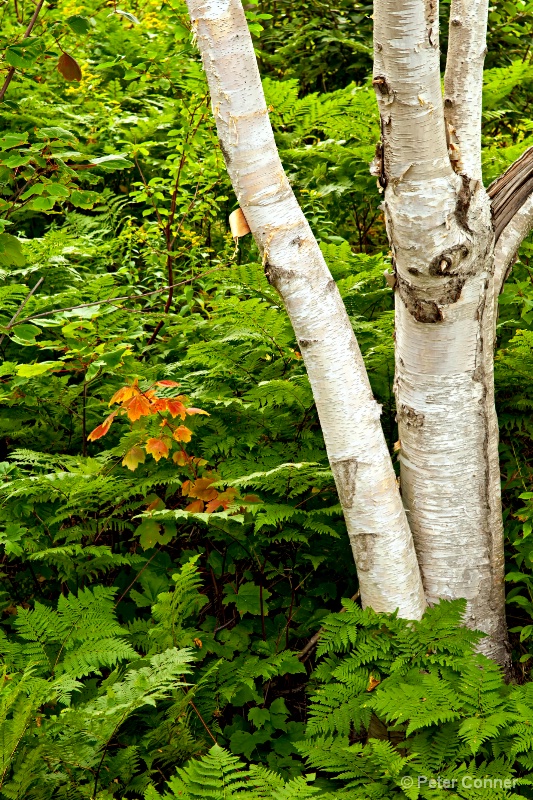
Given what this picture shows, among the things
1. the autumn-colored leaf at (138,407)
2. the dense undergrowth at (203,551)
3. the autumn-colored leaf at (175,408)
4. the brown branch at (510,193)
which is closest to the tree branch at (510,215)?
the brown branch at (510,193)

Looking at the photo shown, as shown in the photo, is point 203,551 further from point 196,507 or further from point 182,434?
point 182,434

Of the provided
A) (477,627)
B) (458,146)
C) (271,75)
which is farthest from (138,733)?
(271,75)

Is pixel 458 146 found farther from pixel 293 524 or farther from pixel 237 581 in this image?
pixel 237 581

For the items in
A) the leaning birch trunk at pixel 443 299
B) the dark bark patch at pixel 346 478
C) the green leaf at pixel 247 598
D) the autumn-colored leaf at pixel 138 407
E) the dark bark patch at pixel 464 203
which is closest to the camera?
the leaning birch trunk at pixel 443 299

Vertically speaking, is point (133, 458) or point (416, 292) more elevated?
point (416, 292)

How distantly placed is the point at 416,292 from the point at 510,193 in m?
0.62

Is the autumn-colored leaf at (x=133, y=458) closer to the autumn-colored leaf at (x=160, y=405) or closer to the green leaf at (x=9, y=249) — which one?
the autumn-colored leaf at (x=160, y=405)

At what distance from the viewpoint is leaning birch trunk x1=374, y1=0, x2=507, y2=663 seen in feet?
6.50

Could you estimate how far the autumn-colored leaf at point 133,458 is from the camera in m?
2.59

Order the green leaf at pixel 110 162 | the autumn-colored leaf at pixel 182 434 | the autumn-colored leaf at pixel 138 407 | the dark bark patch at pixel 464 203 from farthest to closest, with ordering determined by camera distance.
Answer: the autumn-colored leaf at pixel 182 434
the autumn-colored leaf at pixel 138 407
the green leaf at pixel 110 162
the dark bark patch at pixel 464 203

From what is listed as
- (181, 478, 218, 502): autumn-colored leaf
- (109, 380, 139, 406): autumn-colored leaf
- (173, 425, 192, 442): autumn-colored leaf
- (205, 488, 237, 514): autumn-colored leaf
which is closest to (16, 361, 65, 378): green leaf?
(109, 380, 139, 406): autumn-colored leaf

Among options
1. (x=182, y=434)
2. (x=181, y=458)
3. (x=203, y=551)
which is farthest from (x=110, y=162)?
(x=203, y=551)

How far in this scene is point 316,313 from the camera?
2.13m

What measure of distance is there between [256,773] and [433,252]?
1568mm
